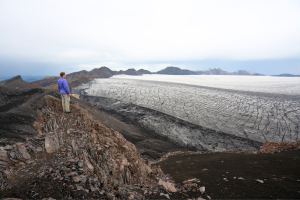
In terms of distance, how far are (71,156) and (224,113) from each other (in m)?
28.1

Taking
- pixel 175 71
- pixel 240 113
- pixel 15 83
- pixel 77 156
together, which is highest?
pixel 175 71

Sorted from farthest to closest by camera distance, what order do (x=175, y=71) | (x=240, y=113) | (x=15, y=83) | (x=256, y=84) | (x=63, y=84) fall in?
(x=175, y=71) < (x=256, y=84) < (x=15, y=83) < (x=240, y=113) < (x=63, y=84)

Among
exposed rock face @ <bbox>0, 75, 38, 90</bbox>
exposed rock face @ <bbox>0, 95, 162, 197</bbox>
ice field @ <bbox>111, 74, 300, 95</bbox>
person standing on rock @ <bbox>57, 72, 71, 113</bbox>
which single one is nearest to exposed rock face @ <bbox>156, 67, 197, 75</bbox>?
ice field @ <bbox>111, 74, 300, 95</bbox>

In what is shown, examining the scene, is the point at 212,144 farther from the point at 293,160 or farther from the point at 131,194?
the point at 131,194

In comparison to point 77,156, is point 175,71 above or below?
above

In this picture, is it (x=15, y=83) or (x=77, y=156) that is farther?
(x=15, y=83)

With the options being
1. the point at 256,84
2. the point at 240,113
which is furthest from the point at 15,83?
the point at 256,84

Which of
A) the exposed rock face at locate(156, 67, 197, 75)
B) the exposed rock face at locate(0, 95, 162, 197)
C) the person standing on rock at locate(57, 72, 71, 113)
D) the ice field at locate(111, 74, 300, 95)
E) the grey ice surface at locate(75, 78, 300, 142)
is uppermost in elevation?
the exposed rock face at locate(156, 67, 197, 75)

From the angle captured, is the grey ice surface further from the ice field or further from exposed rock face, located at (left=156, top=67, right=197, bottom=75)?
exposed rock face, located at (left=156, top=67, right=197, bottom=75)

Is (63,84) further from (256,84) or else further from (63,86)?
(256,84)

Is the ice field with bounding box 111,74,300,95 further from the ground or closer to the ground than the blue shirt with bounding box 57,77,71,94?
further from the ground

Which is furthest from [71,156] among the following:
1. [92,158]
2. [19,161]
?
[19,161]

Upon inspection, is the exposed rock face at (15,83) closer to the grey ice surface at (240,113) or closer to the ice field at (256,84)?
the grey ice surface at (240,113)

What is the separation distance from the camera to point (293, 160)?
7.09 metres
